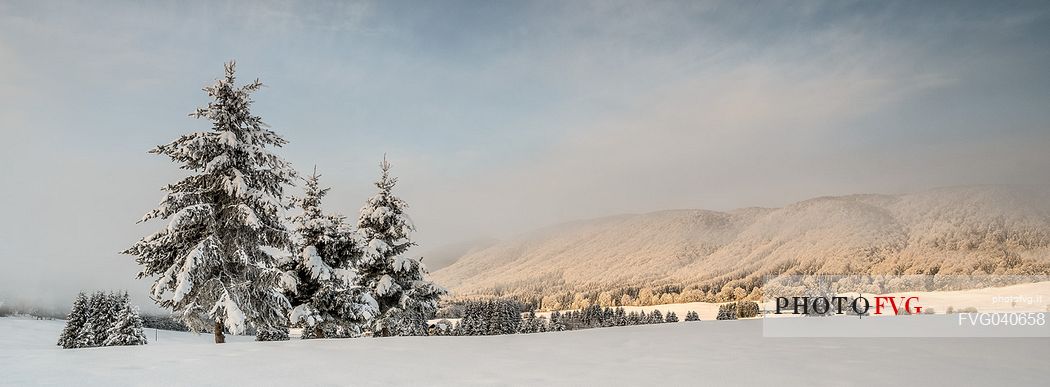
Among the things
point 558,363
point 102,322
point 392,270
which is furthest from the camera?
point 102,322

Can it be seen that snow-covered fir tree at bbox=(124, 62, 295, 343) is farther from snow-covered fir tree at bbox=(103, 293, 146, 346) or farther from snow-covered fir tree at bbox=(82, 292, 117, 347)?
snow-covered fir tree at bbox=(82, 292, 117, 347)

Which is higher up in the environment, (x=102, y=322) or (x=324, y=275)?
→ (x=324, y=275)

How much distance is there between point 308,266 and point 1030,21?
46.6 meters

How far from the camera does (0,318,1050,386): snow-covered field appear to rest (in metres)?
6.18

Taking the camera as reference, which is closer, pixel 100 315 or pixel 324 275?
pixel 324 275

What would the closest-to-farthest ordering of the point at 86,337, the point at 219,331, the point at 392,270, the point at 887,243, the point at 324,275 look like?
the point at 219,331 → the point at 324,275 → the point at 392,270 → the point at 86,337 → the point at 887,243

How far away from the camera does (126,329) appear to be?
46188 mm

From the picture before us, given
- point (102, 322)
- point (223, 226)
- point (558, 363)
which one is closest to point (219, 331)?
point (223, 226)

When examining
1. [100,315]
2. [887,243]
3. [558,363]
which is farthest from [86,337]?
[887,243]

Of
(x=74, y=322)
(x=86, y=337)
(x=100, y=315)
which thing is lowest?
(x=86, y=337)

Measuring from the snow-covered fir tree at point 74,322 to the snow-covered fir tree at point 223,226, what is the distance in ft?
141

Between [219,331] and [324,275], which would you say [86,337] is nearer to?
[324,275]

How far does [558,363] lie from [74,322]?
58431 mm

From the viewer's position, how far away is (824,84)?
58719mm
